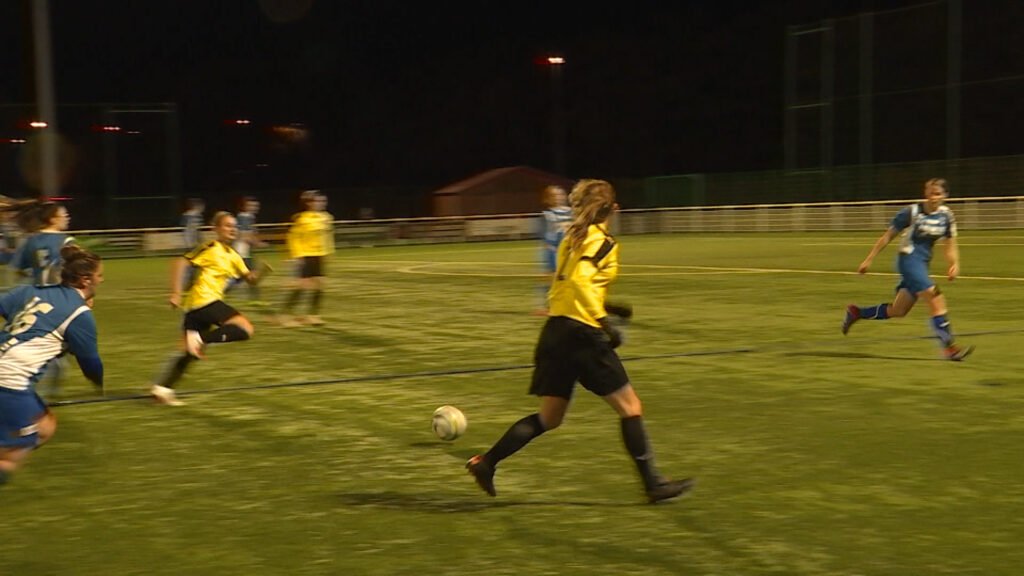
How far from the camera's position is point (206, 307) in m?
10.8

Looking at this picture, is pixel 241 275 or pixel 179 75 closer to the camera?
pixel 241 275

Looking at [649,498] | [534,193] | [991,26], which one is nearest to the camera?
[649,498]

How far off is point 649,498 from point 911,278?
629cm

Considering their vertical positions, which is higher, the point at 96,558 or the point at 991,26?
the point at 991,26

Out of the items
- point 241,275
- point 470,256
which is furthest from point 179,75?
point 241,275

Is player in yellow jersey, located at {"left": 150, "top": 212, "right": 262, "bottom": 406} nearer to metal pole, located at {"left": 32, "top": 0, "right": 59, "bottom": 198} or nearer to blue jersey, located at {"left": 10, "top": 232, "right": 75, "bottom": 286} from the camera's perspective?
blue jersey, located at {"left": 10, "top": 232, "right": 75, "bottom": 286}

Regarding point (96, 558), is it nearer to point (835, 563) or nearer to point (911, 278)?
point (835, 563)

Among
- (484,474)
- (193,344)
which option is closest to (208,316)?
(193,344)

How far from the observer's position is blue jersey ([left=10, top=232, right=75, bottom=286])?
11164 millimetres

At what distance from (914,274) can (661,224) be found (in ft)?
139

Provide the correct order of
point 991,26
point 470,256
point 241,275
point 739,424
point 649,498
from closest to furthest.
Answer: point 649,498
point 739,424
point 241,275
point 470,256
point 991,26

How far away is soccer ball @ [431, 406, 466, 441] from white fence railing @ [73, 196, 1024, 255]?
1367 inches

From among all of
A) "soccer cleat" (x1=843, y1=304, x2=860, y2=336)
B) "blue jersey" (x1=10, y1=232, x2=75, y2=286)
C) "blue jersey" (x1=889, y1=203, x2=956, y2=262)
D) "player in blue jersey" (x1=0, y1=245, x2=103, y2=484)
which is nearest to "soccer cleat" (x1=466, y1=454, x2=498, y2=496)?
"player in blue jersey" (x1=0, y1=245, x2=103, y2=484)

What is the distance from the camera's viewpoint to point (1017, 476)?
7273 mm
